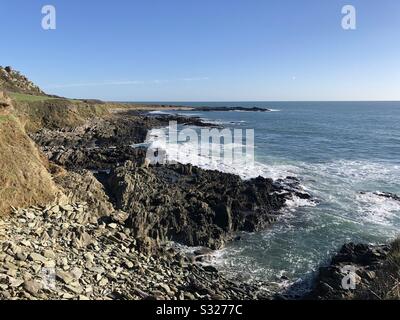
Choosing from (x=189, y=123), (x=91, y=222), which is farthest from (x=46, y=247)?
(x=189, y=123)

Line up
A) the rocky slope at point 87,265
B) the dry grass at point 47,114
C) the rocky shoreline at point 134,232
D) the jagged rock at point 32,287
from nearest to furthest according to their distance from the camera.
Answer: the jagged rock at point 32,287
the rocky slope at point 87,265
the rocky shoreline at point 134,232
the dry grass at point 47,114

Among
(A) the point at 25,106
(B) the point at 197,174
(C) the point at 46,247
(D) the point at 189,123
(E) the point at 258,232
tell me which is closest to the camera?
(C) the point at 46,247

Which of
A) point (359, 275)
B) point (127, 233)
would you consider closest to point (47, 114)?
point (127, 233)

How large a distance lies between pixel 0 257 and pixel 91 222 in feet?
14.4

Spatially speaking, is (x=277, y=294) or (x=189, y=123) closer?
(x=277, y=294)

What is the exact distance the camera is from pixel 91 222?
1374cm

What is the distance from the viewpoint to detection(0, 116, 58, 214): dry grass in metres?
12.4

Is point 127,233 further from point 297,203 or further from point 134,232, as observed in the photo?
point 297,203

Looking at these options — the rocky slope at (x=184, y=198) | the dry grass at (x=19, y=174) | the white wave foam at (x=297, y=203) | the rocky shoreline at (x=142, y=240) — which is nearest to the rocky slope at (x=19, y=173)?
the dry grass at (x=19, y=174)

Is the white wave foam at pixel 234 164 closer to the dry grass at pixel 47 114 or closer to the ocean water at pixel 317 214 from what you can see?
the ocean water at pixel 317 214

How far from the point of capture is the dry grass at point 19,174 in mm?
12375

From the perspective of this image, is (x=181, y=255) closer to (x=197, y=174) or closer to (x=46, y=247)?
(x=46, y=247)

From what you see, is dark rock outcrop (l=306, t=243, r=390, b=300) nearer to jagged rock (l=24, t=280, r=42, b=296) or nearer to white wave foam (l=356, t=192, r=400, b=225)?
white wave foam (l=356, t=192, r=400, b=225)

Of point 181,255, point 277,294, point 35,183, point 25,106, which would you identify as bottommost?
point 277,294
